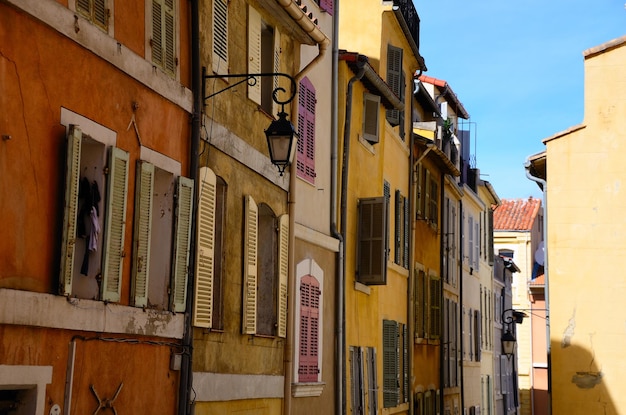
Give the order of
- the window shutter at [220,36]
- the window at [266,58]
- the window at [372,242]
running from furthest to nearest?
the window at [372,242] → the window at [266,58] → the window shutter at [220,36]

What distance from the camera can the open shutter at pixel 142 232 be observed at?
32.5 feet

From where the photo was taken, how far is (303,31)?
1482cm

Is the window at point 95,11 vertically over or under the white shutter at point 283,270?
over

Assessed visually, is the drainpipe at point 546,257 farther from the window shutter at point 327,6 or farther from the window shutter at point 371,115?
the window shutter at point 327,6

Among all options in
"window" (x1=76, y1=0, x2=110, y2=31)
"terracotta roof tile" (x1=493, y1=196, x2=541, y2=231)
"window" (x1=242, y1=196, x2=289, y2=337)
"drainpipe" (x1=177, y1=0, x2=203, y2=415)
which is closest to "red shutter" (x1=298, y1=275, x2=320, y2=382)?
"window" (x1=242, y1=196, x2=289, y2=337)

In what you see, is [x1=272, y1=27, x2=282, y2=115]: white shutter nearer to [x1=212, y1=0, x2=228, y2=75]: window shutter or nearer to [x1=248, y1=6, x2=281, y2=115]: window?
[x1=248, y1=6, x2=281, y2=115]: window

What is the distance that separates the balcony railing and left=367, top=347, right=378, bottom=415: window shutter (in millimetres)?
6946

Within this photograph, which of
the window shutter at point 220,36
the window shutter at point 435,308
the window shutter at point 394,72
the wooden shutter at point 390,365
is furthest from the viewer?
the window shutter at point 435,308

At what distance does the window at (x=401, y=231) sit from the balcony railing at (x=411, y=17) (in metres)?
3.75

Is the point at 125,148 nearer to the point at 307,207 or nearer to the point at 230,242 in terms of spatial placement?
the point at 230,242

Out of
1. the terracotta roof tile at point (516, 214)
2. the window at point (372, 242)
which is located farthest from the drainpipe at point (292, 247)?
the terracotta roof tile at point (516, 214)

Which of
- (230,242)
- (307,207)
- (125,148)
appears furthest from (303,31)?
(125,148)

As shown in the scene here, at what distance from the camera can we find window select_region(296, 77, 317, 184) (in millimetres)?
15914

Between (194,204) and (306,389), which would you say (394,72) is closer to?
(306,389)
